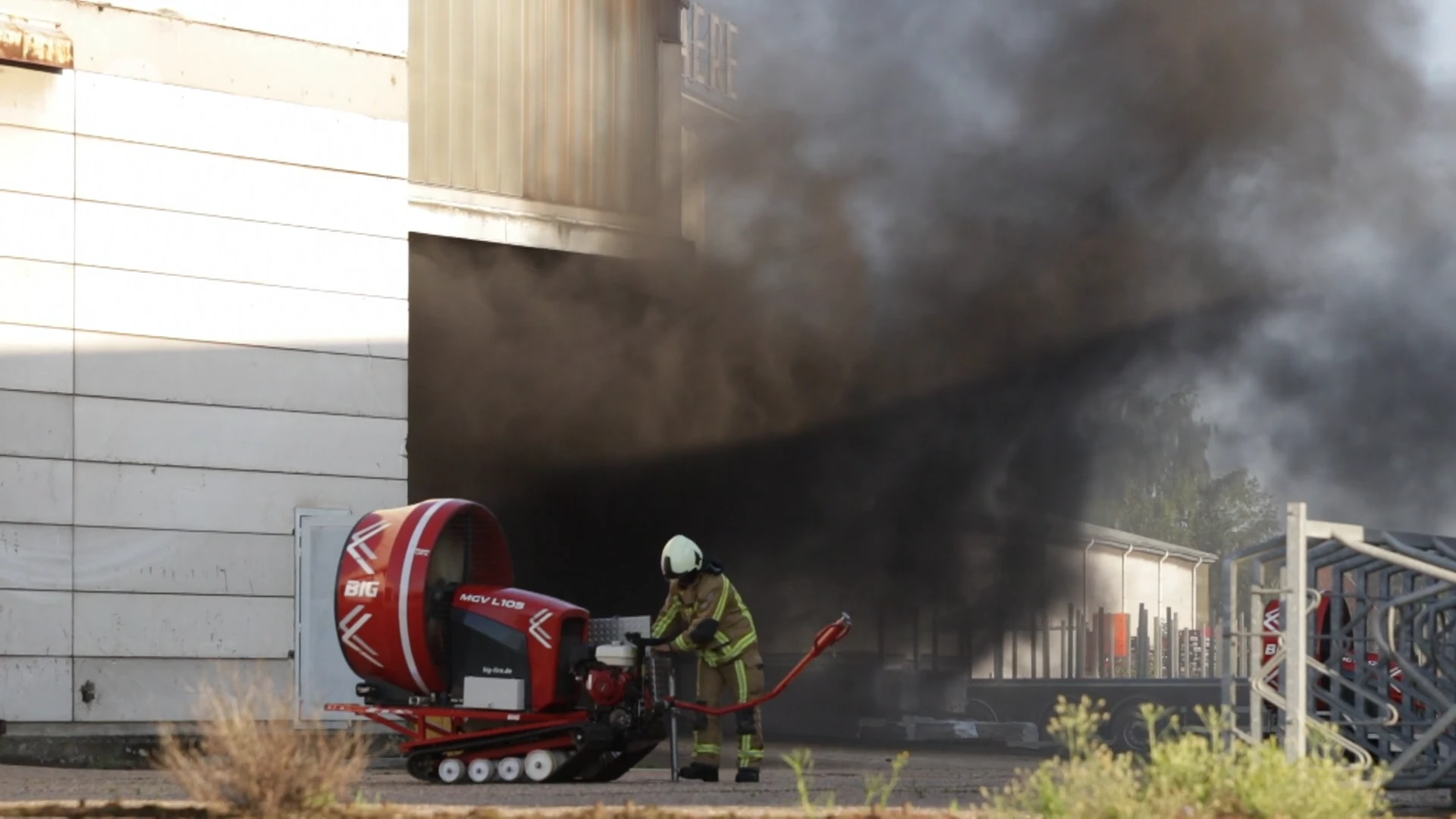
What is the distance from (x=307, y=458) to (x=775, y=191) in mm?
9591

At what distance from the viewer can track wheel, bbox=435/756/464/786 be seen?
11570 mm

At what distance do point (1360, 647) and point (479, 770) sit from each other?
5319 mm

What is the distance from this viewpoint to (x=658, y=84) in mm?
19719

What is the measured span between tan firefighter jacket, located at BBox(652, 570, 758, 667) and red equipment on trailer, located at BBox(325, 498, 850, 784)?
21cm

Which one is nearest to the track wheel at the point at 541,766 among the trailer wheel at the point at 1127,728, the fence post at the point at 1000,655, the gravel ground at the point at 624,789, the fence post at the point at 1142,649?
the gravel ground at the point at 624,789

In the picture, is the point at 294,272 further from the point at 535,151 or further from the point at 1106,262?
the point at 1106,262

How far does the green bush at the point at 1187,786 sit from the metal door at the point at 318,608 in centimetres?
961

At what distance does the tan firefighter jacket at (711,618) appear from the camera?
11.8m

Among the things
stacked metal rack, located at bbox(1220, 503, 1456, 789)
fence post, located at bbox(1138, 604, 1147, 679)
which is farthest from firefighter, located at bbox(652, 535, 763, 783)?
fence post, located at bbox(1138, 604, 1147, 679)

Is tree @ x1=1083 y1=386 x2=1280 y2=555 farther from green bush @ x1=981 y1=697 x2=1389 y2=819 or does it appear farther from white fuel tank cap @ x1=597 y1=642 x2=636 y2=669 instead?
green bush @ x1=981 y1=697 x2=1389 y2=819

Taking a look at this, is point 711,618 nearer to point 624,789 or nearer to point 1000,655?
point 624,789

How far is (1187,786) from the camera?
6.69m

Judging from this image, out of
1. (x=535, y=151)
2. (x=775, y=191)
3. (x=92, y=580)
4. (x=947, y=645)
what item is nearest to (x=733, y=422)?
(x=775, y=191)

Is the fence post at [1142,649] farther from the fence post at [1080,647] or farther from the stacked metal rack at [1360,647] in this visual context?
the stacked metal rack at [1360,647]
